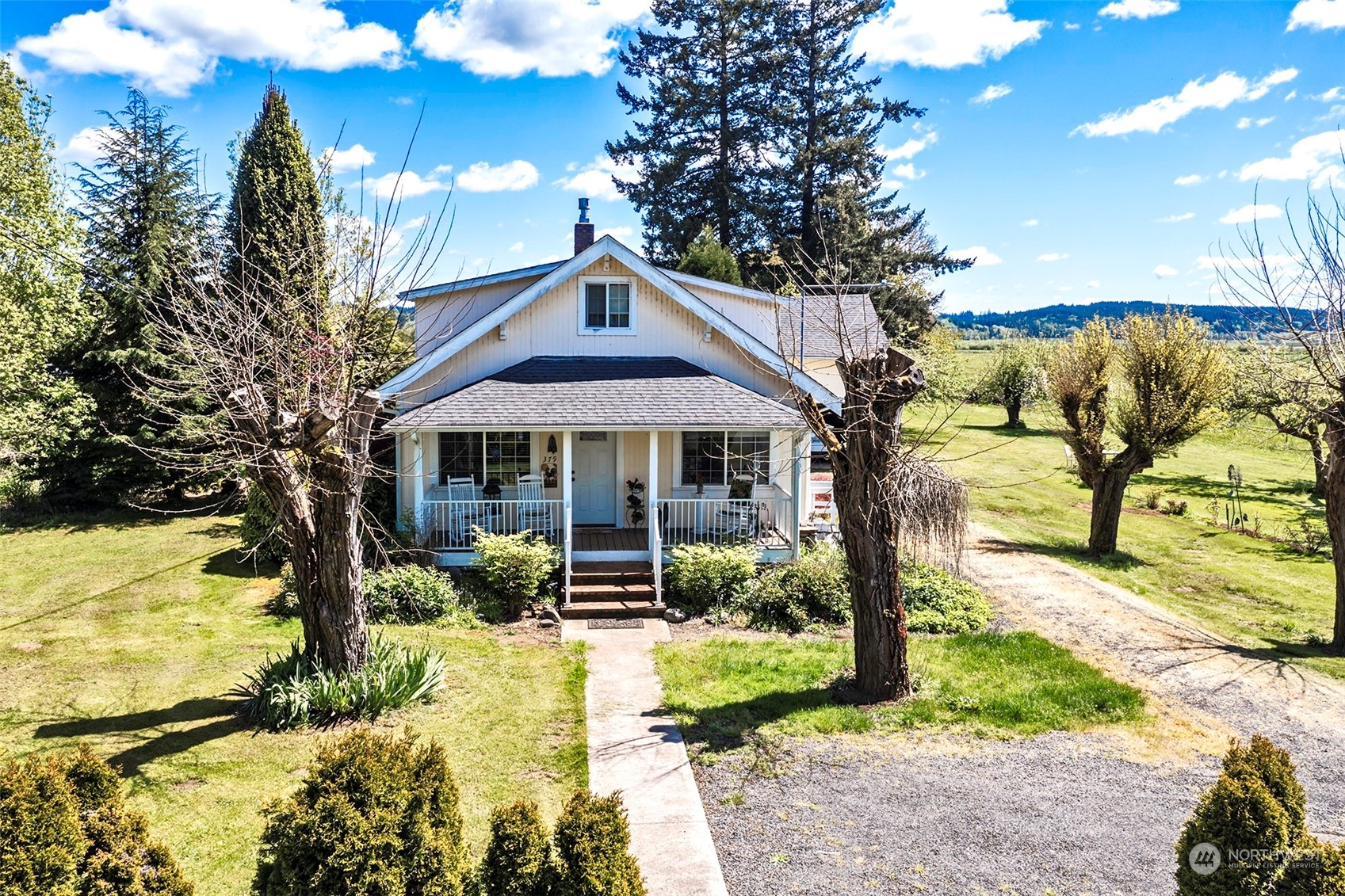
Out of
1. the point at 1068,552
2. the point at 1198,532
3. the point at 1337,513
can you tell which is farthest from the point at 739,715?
the point at 1198,532

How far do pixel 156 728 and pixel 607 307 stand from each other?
11.5 meters

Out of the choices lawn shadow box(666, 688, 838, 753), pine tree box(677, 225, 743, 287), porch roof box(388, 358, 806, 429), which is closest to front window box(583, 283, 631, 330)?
porch roof box(388, 358, 806, 429)

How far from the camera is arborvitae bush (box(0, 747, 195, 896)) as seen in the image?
16.0 feet

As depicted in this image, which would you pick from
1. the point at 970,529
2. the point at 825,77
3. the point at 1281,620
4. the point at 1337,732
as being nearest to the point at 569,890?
the point at 1337,732

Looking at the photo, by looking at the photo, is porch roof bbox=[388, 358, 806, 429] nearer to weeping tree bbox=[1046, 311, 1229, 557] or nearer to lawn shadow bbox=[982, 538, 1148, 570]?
lawn shadow bbox=[982, 538, 1148, 570]

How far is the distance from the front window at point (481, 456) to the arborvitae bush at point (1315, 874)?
13.8m

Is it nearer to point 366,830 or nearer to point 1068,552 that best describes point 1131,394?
point 1068,552

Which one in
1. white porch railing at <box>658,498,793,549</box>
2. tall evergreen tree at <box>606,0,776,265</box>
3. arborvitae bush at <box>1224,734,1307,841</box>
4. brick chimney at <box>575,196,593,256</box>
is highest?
tall evergreen tree at <box>606,0,776,265</box>

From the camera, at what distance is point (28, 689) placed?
10016 mm

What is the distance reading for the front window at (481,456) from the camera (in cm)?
1669

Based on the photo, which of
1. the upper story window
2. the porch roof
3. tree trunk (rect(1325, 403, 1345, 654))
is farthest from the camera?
the upper story window

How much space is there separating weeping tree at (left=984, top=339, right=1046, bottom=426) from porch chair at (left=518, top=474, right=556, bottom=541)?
33573 millimetres

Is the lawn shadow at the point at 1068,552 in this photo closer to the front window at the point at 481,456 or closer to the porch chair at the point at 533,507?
the porch chair at the point at 533,507

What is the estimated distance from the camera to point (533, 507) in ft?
52.2
